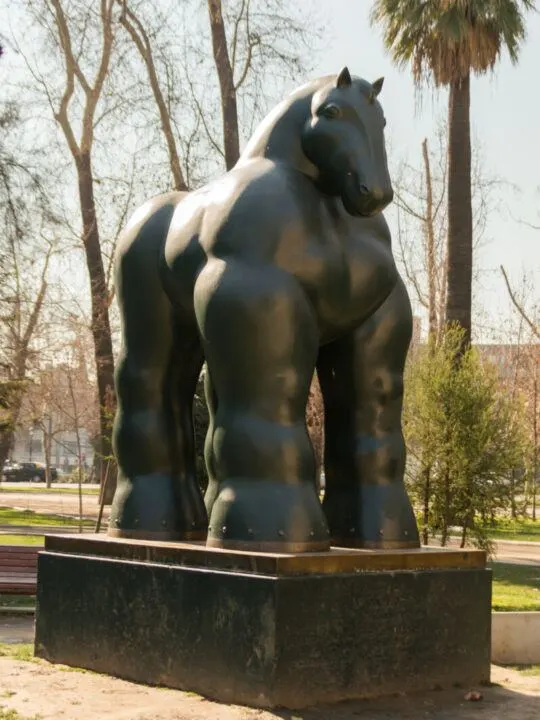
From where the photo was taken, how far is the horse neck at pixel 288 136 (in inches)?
235

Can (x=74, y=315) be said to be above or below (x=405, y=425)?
above

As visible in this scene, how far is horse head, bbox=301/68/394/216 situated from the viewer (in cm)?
569

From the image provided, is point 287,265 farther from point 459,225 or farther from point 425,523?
point 459,225

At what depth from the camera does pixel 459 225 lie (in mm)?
17594

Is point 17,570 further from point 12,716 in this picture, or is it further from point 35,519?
point 35,519

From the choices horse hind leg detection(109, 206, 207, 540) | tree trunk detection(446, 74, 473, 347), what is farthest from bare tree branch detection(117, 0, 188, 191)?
horse hind leg detection(109, 206, 207, 540)


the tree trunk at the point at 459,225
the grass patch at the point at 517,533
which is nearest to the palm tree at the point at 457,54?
the tree trunk at the point at 459,225

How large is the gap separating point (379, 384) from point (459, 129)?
12.6 metres

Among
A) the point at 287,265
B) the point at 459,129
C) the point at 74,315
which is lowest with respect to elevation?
the point at 287,265

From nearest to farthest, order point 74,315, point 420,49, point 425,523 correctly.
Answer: point 425,523, point 420,49, point 74,315

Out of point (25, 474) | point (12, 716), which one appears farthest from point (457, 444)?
point (25, 474)

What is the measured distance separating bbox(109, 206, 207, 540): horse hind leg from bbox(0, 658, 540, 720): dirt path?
969mm

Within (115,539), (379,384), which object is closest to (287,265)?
(379,384)

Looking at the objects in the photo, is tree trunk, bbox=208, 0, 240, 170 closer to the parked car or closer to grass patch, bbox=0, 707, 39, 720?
grass patch, bbox=0, 707, 39, 720
